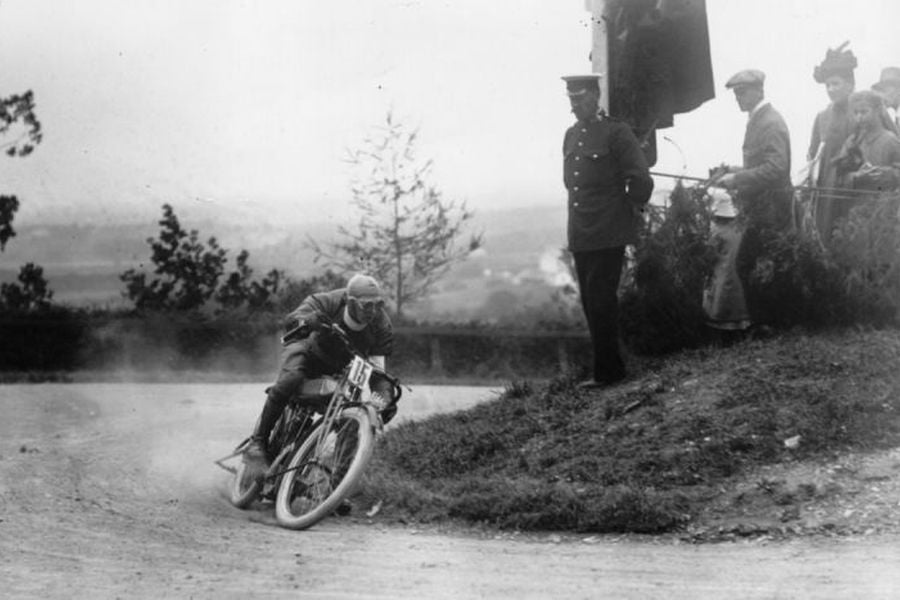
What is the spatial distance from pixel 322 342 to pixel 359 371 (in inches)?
22.6

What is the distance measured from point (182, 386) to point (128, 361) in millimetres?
4356

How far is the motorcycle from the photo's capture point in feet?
33.6

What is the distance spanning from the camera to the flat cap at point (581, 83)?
12.4 metres

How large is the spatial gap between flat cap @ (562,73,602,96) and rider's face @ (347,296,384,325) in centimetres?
251

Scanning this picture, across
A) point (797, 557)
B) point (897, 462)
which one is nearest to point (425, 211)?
point (897, 462)

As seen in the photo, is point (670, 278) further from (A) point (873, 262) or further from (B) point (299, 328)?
(B) point (299, 328)

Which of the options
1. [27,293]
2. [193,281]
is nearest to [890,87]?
[193,281]

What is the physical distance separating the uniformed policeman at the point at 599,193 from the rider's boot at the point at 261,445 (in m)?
2.67

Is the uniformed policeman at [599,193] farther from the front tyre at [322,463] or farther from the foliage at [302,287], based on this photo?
the foliage at [302,287]

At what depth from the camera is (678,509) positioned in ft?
32.8

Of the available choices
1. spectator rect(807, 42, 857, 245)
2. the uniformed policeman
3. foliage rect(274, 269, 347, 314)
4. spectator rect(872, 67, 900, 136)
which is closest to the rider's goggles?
the uniformed policeman

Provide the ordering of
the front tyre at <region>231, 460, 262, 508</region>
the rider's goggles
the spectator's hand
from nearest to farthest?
the rider's goggles → the front tyre at <region>231, 460, 262, 508</region> → the spectator's hand

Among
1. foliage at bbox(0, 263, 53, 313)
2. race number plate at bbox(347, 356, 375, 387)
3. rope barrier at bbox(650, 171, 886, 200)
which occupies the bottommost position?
foliage at bbox(0, 263, 53, 313)

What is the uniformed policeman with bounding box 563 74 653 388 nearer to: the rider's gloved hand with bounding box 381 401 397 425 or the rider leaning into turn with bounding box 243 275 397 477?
the rider leaning into turn with bounding box 243 275 397 477
